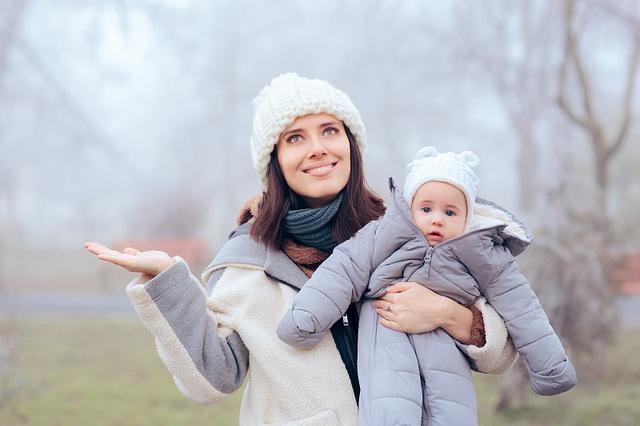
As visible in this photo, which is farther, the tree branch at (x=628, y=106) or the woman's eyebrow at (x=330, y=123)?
the tree branch at (x=628, y=106)

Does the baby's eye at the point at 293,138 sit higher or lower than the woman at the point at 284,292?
higher

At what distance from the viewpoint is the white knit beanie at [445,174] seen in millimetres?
2158

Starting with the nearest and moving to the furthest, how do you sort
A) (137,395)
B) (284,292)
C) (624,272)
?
(284,292) < (137,395) < (624,272)

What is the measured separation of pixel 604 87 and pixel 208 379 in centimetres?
2069

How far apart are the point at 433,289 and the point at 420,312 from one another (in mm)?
120

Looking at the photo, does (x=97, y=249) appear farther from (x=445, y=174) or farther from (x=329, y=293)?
(x=445, y=174)

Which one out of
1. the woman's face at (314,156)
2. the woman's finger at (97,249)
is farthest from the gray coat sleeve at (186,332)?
the woman's face at (314,156)

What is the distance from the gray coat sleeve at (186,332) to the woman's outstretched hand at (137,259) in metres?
0.03

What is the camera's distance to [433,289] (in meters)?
2.20

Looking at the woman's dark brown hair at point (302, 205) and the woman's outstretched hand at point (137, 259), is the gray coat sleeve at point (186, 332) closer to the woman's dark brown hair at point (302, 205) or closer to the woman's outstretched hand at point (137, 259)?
the woman's outstretched hand at point (137, 259)

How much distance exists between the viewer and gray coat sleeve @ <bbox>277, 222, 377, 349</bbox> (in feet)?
6.84

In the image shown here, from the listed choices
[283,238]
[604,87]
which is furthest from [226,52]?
[283,238]

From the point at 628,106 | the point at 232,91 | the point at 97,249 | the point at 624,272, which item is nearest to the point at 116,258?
the point at 97,249

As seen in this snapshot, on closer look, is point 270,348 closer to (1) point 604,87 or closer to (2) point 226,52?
(2) point 226,52
